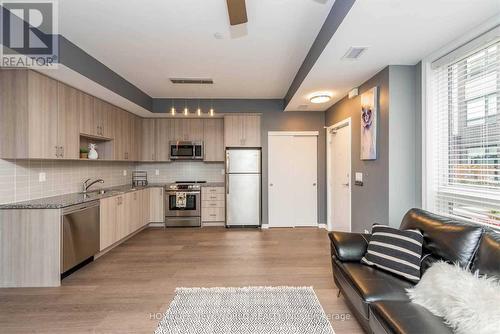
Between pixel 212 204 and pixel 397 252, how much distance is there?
3889 millimetres

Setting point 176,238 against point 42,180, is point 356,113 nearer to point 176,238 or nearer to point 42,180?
point 176,238

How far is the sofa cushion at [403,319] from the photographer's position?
1332 millimetres

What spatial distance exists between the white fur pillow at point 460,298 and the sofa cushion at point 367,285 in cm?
11

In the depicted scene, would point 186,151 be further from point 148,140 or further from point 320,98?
point 320,98

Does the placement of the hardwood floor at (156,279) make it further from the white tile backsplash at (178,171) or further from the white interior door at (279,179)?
the white tile backsplash at (178,171)

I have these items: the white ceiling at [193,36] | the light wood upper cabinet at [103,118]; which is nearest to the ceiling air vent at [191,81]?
the white ceiling at [193,36]

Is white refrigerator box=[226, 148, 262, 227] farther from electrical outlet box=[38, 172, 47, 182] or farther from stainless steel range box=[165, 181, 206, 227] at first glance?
electrical outlet box=[38, 172, 47, 182]

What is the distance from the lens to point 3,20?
2.26 meters

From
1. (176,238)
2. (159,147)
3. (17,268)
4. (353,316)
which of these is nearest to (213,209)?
(176,238)

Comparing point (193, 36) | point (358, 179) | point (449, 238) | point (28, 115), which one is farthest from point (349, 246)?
point (28, 115)

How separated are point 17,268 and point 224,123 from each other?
3.82 m

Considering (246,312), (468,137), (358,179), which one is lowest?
(246,312)

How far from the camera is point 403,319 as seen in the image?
4.62ft

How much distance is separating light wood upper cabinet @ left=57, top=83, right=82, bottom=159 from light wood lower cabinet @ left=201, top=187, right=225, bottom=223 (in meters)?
2.52
